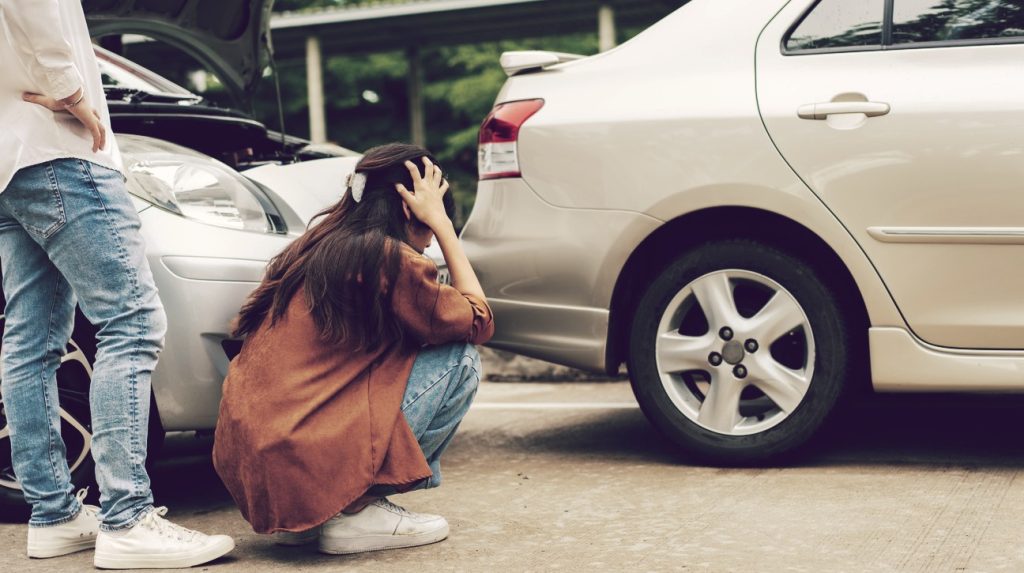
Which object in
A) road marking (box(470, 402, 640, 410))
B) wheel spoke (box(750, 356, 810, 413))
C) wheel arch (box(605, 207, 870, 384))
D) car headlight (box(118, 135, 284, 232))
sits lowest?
road marking (box(470, 402, 640, 410))

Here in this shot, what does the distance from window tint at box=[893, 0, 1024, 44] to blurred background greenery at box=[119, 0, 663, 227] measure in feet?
50.1

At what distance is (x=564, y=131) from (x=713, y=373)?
2.72 ft

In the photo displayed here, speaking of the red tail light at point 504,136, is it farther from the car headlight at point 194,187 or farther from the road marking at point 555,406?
the road marking at point 555,406

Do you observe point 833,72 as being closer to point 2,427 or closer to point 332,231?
point 332,231

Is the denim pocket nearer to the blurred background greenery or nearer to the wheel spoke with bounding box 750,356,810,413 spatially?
the wheel spoke with bounding box 750,356,810,413

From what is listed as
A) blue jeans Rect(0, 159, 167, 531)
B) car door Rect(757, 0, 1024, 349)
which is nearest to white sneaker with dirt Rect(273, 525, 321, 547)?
blue jeans Rect(0, 159, 167, 531)

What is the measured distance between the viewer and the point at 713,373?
3.52 metres

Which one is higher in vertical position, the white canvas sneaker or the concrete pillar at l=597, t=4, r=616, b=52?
the concrete pillar at l=597, t=4, r=616, b=52

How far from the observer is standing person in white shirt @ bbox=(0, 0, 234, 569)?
2676 millimetres

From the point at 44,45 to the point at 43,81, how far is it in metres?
0.08

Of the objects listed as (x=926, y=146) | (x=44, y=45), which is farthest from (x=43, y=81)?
(x=926, y=146)

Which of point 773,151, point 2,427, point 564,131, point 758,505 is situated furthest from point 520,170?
point 2,427

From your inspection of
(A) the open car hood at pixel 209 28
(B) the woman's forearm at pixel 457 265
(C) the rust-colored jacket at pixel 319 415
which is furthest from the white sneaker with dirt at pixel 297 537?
(A) the open car hood at pixel 209 28

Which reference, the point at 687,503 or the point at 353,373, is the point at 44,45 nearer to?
the point at 353,373
